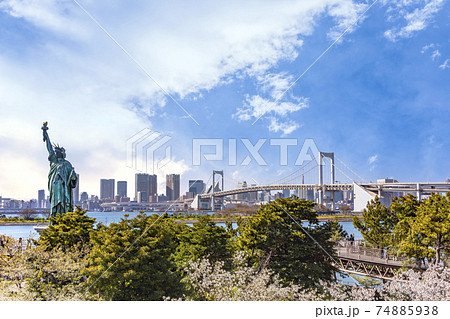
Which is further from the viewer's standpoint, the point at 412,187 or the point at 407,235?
the point at 412,187

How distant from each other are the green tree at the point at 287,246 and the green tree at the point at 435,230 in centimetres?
258

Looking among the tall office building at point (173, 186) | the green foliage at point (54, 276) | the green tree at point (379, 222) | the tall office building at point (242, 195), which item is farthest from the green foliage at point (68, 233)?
the tall office building at point (242, 195)

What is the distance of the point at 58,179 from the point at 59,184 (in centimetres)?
19

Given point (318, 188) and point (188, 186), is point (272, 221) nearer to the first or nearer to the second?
point (188, 186)

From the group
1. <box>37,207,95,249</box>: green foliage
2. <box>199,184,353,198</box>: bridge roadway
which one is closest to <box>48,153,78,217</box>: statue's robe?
<box>37,207,95,249</box>: green foliage

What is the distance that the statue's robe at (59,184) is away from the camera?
12.3 meters

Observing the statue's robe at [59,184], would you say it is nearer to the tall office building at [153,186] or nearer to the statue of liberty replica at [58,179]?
the statue of liberty replica at [58,179]

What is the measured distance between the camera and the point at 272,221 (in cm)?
950

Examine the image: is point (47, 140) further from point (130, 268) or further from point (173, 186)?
point (130, 268)

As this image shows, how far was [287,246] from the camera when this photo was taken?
952cm

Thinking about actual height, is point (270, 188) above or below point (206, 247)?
above

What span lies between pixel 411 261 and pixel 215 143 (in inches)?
270

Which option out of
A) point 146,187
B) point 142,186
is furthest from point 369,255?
point 142,186

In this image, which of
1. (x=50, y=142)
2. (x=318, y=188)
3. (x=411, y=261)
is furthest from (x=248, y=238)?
(x=318, y=188)
